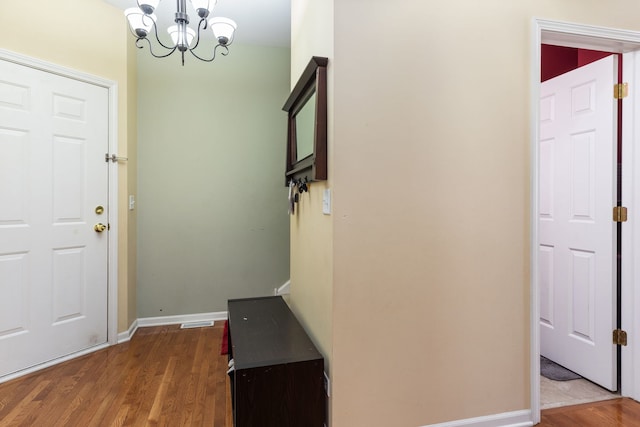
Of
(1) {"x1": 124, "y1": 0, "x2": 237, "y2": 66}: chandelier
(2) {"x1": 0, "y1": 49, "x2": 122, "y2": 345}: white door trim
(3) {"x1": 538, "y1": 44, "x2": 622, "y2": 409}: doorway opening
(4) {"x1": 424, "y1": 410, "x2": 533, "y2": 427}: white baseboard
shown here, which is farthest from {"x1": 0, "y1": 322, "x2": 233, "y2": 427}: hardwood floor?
(1) {"x1": 124, "y1": 0, "x2": 237, "y2": 66}: chandelier

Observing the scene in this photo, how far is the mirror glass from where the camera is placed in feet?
5.97

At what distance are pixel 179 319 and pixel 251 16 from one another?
2810 mm

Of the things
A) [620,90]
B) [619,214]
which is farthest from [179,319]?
[620,90]

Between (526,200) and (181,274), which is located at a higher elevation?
(526,200)

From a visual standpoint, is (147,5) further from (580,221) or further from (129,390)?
(580,221)

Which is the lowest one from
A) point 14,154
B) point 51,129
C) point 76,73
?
point 14,154

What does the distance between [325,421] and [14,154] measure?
2.55 m

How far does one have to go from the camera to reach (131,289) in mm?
3174

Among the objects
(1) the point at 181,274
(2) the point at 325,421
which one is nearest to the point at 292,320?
(2) the point at 325,421

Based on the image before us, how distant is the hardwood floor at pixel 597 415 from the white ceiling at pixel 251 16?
330 centimetres

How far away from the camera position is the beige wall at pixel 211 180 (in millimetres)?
3355

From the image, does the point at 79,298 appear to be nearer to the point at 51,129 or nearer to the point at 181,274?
the point at 181,274

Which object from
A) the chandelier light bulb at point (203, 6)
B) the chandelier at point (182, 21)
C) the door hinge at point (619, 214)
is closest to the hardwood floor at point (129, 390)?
the chandelier at point (182, 21)

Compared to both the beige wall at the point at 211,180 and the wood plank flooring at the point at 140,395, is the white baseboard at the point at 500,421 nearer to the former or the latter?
the wood plank flooring at the point at 140,395
